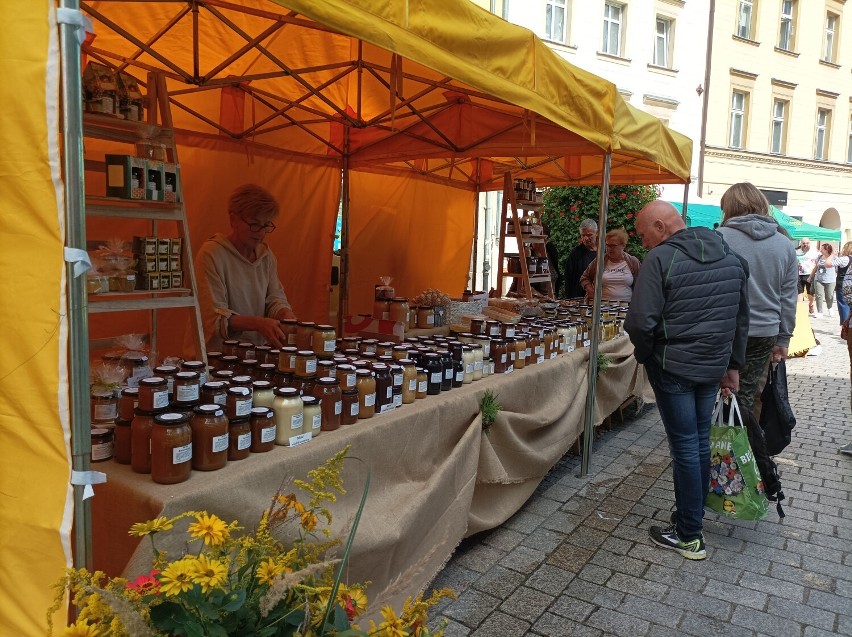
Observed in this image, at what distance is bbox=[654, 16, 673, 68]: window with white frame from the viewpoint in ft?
61.6

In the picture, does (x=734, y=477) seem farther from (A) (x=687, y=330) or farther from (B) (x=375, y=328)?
(B) (x=375, y=328)

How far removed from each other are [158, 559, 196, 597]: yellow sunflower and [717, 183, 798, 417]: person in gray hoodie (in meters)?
3.57

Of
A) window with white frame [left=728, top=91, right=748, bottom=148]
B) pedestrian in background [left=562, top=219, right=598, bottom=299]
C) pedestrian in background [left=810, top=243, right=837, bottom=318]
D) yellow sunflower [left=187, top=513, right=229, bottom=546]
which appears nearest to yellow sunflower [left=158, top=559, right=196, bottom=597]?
yellow sunflower [left=187, top=513, right=229, bottom=546]

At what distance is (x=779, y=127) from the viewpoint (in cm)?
2216

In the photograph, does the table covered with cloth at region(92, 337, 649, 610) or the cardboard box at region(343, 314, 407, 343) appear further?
the cardboard box at region(343, 314, 407, 343)

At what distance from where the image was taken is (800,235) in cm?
1387

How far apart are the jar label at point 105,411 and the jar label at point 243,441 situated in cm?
43

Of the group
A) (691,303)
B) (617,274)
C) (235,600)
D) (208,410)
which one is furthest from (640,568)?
(617,274)

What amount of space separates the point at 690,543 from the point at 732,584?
326 millimetres

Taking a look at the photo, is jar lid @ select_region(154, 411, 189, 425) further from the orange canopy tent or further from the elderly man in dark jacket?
the elderly man in dark jacket

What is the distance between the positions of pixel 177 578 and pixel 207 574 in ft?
0.17

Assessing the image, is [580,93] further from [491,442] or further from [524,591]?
[524,591]

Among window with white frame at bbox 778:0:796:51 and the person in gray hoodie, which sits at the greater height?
window with white frame at bbox 778:0:796:51

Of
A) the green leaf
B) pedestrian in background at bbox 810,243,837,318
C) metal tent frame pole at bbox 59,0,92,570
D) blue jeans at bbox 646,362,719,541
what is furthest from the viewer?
pedestrian in background at bbox 810,243,837,318
